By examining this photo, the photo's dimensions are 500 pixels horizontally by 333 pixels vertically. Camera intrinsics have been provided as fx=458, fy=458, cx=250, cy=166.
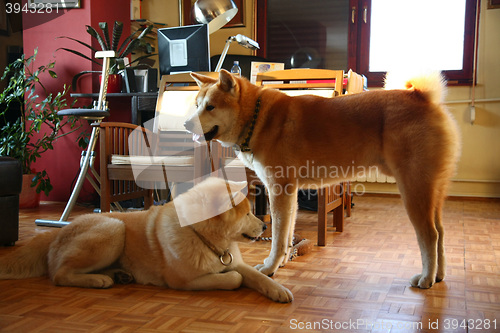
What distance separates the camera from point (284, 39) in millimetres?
5207

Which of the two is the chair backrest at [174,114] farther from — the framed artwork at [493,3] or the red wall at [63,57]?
the framed artwork at [493,3]

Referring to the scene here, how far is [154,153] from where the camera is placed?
3.19 metres

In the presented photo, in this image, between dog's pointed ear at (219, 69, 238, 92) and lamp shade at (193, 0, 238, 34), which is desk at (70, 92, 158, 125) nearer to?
lamp shade at (193, 0, 238, 34)

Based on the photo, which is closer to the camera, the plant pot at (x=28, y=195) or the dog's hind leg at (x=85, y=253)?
the dog's hind leg at (x=85, y=253)

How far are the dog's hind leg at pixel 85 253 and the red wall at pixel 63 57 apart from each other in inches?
100

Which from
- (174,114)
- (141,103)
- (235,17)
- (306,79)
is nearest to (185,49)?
(141,103)

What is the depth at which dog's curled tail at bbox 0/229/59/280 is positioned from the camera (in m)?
1.92

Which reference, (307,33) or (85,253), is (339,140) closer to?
(85,253)

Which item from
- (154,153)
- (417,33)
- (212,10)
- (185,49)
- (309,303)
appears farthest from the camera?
(417,33)

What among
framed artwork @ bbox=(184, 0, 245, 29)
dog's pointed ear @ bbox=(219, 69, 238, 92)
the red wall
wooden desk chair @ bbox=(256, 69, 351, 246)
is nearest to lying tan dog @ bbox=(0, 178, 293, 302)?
dog's pointed ear @ bbox=(219, 69, 238, 92)

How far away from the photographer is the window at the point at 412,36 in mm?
4602

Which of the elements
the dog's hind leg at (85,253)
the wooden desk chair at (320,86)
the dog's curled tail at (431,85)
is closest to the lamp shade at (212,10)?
the wooden desk chair at (320,86)

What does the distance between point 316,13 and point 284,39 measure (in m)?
0.45

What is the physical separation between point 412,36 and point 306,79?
2.48m
